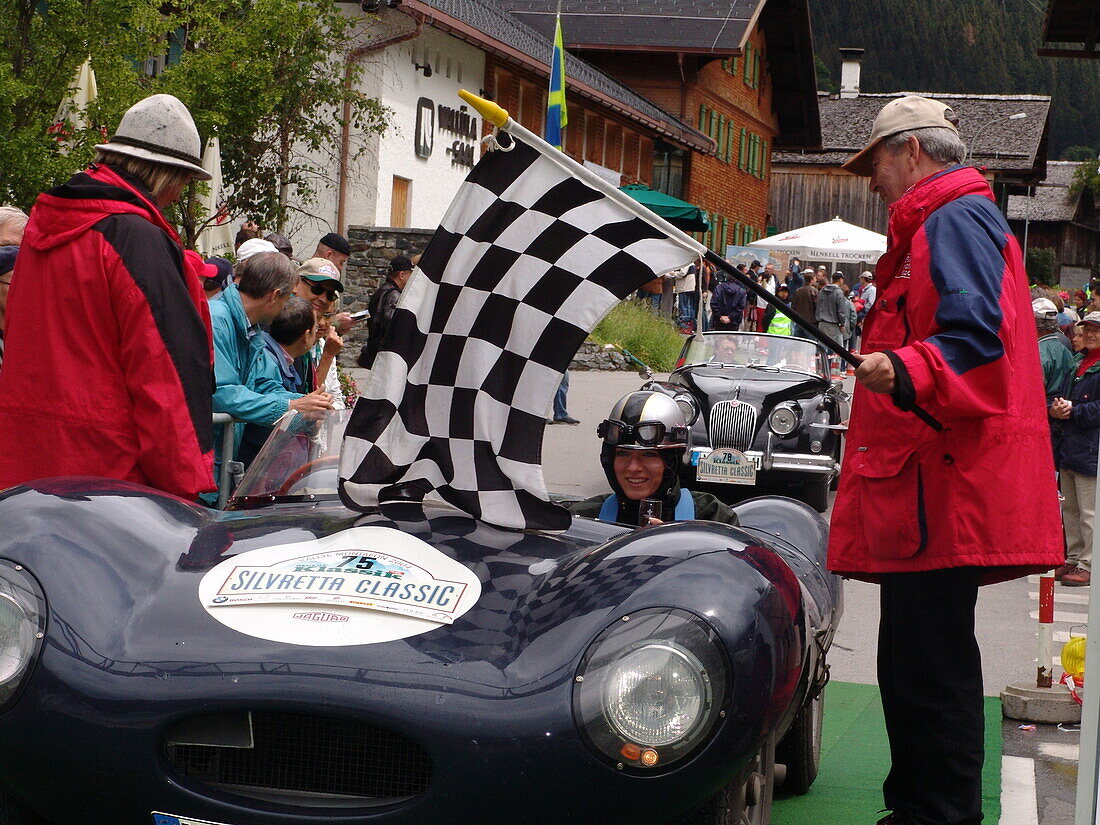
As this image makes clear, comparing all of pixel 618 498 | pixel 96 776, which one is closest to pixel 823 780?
pixel 618 498

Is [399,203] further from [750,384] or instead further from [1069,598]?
[1069,598]

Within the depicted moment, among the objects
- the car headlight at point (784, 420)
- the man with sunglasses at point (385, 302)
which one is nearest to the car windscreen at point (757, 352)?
the car headlight at point (784, 420)

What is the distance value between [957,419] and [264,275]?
10.3ft

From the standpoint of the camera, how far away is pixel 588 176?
333 cm

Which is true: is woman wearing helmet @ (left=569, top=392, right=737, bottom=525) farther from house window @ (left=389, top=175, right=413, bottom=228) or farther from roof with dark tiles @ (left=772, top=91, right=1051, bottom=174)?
roof with dark tiles @ (left=772, top=91, right=1051, bottom=174)

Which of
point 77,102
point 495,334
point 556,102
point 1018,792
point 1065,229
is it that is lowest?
point 1018,792

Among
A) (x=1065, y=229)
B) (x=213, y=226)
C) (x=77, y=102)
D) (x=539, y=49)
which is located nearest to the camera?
(x=77, y=102)

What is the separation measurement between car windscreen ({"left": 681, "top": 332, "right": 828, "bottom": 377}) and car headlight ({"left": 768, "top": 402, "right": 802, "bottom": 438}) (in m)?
0.92

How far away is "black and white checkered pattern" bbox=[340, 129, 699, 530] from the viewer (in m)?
3.36

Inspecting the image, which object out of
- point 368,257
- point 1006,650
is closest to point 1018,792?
point 1006,650

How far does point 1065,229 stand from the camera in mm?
91875

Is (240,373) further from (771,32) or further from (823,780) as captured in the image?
(771,32)

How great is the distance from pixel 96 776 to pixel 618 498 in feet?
7.73

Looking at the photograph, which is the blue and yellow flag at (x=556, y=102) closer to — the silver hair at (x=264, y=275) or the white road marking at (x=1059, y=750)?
the silver hair at (x=264, y=275)
